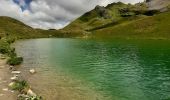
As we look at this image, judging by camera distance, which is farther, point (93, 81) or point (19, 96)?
point (93, 81)

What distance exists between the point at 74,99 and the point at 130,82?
13.6 m

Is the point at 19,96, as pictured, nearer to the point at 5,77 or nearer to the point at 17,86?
the point at 17,86

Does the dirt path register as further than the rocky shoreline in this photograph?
Yes

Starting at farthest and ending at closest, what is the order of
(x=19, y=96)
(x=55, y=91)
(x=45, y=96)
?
(x=55, y=91) < (x=45, y=96) < (x=19, y=96)

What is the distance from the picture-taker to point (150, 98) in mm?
36250

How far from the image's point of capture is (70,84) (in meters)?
45.3

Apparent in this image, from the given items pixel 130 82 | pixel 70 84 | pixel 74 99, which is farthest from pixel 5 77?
pixel 130 82

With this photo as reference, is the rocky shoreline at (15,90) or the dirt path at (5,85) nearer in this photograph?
the rocky shoreline at (15,90)

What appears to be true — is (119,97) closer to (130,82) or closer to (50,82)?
(130,82)

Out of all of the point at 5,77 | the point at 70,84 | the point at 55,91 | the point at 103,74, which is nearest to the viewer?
the point at 55,91

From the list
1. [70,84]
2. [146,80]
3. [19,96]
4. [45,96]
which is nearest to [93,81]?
[70,84]

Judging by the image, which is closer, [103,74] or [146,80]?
[146,80]

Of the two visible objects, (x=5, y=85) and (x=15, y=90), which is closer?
(x=15, y=90)

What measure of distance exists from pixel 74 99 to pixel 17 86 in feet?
31.0
